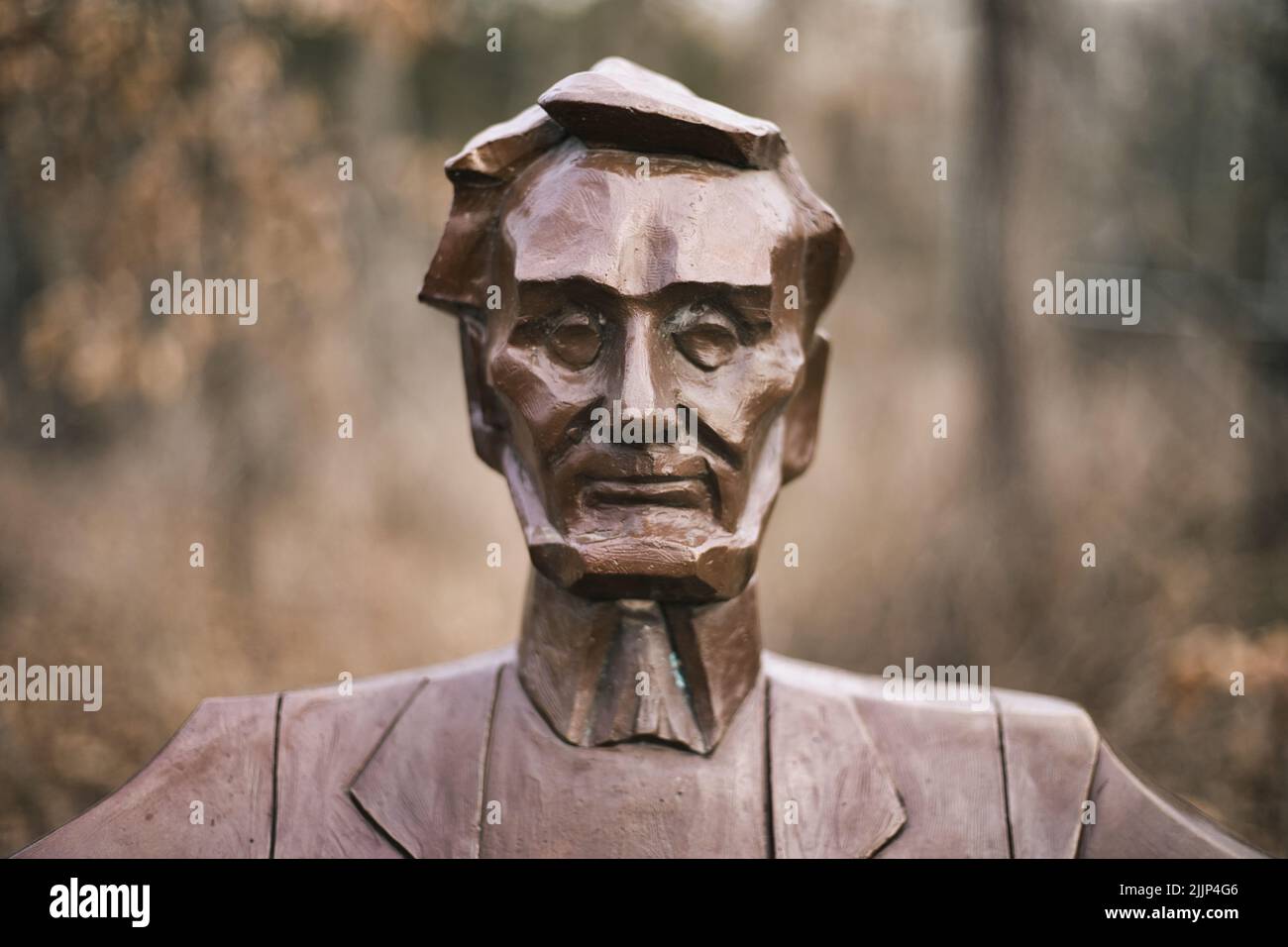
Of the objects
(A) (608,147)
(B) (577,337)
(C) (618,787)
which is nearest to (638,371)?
(B) (577,337)

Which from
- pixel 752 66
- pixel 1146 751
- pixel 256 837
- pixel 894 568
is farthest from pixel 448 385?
pixel 256 837

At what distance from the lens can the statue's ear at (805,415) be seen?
98.4 inches

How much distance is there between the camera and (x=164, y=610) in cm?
602

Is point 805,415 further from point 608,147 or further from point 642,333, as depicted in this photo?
point 608,147

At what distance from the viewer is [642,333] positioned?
2.18m

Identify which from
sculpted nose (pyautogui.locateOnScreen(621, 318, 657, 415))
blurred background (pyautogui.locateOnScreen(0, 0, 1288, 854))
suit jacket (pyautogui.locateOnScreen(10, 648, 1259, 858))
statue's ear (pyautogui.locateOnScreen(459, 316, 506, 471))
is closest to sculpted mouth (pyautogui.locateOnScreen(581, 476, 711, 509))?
sculpted nose (pyautogui.locateOnScreen(621, 318, 657, 415))

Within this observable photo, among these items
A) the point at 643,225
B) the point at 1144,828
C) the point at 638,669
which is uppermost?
the point at 643,225

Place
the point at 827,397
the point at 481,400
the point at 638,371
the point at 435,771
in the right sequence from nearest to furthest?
the point at 638,371 → the point at 435,771 → the point at 481,400 → the point at 827,397

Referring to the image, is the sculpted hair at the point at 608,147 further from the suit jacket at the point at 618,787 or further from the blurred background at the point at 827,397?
the blurred background at the point at 827,397

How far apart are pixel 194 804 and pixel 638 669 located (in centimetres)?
90

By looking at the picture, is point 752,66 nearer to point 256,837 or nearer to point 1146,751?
point 1146,751

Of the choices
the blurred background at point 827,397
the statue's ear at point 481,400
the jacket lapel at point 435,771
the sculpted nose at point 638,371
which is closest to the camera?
the sculpted nose at point 638,371

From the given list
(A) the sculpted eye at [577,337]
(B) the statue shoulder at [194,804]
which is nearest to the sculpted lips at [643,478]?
(A) the sculpted eye at [577,337]

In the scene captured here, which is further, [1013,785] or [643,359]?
[1013,785]
